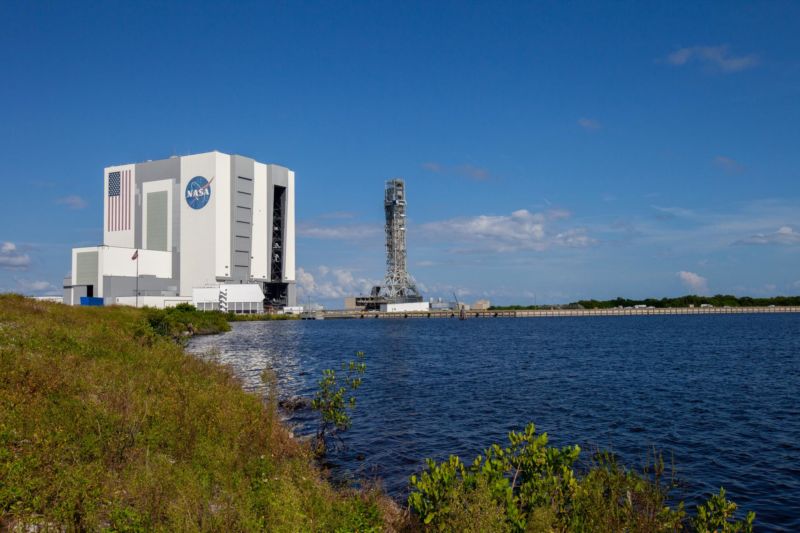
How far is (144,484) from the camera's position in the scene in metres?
9.95

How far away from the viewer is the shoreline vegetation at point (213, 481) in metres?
8.91

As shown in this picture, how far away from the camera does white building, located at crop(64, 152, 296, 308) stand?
4658 inches

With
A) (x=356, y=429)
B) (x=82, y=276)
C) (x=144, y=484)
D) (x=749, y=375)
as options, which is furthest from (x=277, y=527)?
(x=82, y=276)

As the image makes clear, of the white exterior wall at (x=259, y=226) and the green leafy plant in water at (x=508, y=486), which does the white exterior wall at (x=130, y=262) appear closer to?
the white exterior wall at (x=259, y=226)

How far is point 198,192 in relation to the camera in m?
126

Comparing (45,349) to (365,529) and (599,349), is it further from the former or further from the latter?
(599,349)

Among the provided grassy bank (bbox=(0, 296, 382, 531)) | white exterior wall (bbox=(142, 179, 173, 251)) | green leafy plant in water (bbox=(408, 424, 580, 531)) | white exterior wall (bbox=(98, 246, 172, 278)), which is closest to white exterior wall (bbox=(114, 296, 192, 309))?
white exterior wall (bbox=(98, 246, 172, 278))

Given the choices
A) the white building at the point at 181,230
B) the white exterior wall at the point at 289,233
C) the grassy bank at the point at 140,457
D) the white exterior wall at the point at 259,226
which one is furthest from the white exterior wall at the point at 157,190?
the grassy bank at the point at 140,457

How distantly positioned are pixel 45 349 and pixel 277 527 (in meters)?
14.6

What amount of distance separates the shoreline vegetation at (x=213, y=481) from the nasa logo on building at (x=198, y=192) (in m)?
114

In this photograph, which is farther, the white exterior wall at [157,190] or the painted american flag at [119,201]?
the painted american flag at [119,201]

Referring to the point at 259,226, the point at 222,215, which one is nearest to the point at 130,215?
the point at 222,215

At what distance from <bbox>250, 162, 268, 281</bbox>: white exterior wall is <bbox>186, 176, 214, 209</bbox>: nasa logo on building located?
11.8 meters

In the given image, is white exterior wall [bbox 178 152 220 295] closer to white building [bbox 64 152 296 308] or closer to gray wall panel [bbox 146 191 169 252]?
white building [bbox 64 152 296 308]
